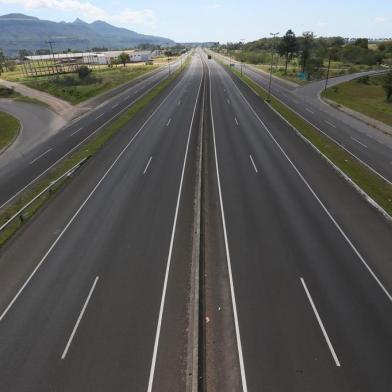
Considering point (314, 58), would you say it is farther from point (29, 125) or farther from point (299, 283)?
point (299, 283)

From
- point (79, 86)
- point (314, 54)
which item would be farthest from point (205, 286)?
point (314, 54)

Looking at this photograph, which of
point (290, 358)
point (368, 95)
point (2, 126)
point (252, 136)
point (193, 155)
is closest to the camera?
point (290, 358)

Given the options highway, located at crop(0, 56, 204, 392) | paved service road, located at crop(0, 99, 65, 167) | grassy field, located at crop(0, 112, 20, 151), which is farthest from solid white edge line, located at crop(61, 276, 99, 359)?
grassy field, located at crop(0, 112, 20, 151)

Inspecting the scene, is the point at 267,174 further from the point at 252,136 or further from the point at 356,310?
the point at 356,310

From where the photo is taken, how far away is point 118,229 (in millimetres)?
21062

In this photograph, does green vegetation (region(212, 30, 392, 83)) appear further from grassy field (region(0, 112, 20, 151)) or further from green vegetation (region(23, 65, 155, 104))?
grassy field (region(0, 112, 20, 151))

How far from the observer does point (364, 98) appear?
229 ft

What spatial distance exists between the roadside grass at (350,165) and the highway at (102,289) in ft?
45.8

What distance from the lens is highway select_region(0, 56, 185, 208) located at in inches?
1206

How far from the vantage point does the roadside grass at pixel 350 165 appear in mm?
24969

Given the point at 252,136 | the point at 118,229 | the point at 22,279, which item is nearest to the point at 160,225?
the point at 118,229

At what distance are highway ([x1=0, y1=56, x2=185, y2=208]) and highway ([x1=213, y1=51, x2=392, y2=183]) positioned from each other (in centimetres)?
3184

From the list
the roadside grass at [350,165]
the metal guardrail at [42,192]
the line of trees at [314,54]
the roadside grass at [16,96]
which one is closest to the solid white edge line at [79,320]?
the metal guardrail at [42,192]

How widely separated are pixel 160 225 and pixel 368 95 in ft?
232
